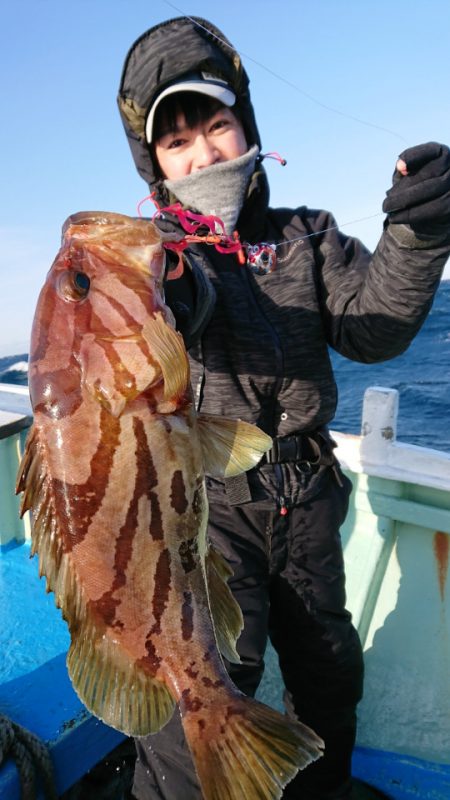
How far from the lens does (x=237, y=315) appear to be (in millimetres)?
2908

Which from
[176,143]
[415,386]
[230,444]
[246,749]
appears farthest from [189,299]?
[415,386]

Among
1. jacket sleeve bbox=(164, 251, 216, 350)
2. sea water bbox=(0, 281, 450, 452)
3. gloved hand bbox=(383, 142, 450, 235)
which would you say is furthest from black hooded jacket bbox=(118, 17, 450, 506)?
sea water bbox=(0, 281, 450, 452)

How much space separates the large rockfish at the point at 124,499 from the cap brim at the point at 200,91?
1191 millimetres

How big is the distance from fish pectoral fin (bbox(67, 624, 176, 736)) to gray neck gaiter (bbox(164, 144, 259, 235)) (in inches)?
81.4

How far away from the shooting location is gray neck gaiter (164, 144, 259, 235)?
289cm

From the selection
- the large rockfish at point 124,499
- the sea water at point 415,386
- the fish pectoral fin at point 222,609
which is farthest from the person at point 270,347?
the sea water at point 415,386

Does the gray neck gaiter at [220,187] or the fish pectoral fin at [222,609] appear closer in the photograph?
the fish pectoral fin at [222,609]

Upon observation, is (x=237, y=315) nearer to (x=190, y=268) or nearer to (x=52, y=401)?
(x=190, y=268)

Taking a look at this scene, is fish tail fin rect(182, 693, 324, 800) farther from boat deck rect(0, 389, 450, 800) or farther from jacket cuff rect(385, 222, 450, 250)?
jacket cuff rect(385, 222, 450, 250)

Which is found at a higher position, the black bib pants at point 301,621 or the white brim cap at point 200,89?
the white brim cap at point 200,89

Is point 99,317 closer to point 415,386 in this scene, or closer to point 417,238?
point 417,238

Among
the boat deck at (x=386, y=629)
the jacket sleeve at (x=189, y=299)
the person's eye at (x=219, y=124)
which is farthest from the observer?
the boat deck at (x=386, y=629)

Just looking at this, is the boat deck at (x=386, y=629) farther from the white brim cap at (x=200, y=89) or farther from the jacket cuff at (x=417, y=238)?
the white brim cap at (x=200, y=89)

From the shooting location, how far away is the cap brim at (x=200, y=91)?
2.75 meters
